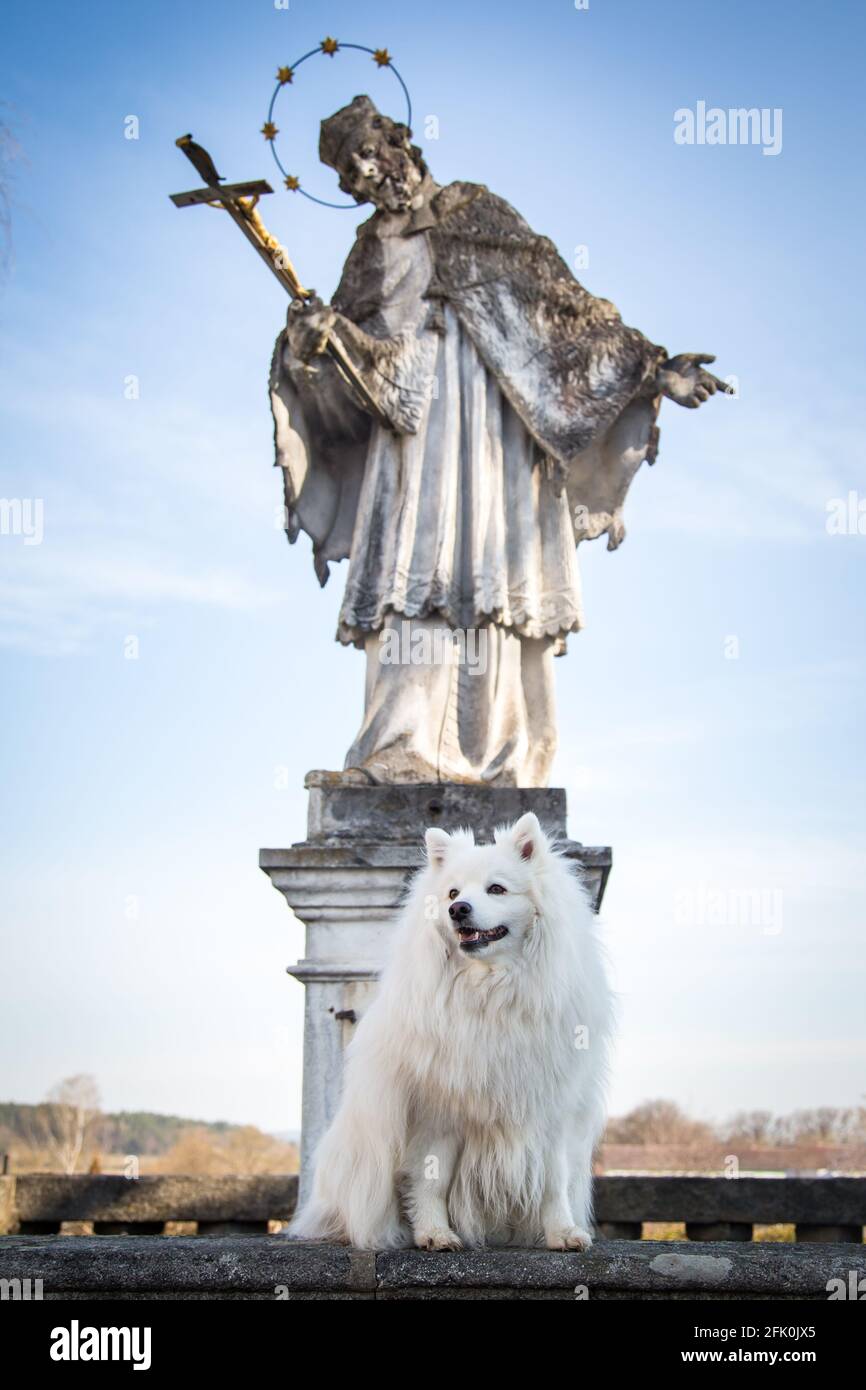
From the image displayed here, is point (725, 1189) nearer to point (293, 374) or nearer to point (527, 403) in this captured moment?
point (527, 403)

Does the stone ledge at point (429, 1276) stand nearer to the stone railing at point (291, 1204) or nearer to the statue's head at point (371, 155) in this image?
the stone railing at point (291, 1204)

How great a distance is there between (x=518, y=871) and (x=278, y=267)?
386 cm

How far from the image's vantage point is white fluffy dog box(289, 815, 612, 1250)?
4863 millimetres

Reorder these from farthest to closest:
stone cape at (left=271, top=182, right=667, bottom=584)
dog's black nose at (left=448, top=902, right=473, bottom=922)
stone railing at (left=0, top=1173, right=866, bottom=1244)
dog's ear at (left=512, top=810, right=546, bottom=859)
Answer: stone railing at (left=0, top=1173, right=866, bottom=1244), stone cape at (left=271, top=182, right=667, bottom=584), dog's ear at (left=512, top=810, right=546, bottom=859), dog's black nose at (left=448, top=902, right=473, bottom=922)

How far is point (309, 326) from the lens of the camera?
7418mm

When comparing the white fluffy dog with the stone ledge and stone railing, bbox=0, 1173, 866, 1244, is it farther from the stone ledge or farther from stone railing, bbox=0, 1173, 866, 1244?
stone railing, bbox=0, 1173, 866, 1244

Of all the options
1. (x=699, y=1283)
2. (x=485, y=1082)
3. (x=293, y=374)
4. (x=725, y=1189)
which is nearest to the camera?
(x=699, y=1283)

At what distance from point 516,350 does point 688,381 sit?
97 centimetres

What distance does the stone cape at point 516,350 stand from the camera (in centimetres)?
807

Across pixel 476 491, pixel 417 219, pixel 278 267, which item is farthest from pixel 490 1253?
pixel 417 219

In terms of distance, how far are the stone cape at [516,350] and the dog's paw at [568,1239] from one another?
436 centimetres

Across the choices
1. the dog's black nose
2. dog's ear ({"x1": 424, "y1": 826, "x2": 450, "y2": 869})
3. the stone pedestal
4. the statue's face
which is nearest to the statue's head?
the statue's face

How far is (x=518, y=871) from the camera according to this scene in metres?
→ 4.95

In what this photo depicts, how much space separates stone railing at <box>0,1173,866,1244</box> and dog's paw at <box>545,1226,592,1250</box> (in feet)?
14.2
